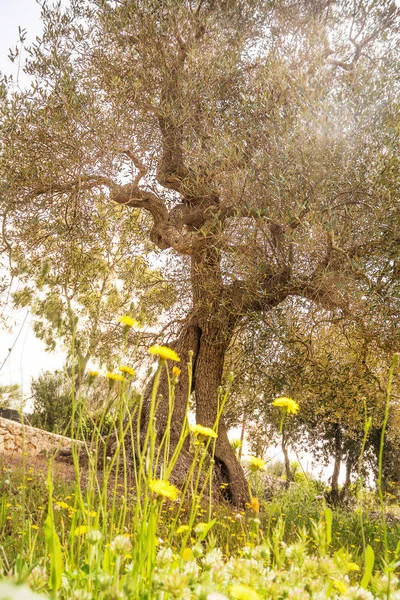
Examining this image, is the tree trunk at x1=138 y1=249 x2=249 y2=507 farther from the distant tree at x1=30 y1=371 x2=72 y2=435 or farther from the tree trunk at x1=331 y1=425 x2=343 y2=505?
the distant tree at x1=30 y1=371 x2=72 y2=435

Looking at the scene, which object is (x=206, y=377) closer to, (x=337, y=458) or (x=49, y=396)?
(x=337, y=458)

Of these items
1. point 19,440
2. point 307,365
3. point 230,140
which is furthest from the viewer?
point 19,440

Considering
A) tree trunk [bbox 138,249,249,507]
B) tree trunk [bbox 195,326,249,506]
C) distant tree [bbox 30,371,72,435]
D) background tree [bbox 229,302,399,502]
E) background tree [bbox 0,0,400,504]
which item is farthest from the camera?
distant tree [bbox 30,371,72,435]

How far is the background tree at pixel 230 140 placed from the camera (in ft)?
19.8

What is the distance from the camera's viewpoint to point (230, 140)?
645cm

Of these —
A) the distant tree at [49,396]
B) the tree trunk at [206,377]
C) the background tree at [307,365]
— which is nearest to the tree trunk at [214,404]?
the tree trunk at [206,377]

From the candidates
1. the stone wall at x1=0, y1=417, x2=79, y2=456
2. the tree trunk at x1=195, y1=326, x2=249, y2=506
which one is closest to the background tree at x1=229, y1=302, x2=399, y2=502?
the tree trunk at x1=195, y1=326, x2=249, y2=506

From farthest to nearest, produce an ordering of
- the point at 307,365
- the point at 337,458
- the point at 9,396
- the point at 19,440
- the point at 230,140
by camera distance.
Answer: the point at 337,458, the point at 19,440, the point at 9,396, the point at 307,365, the point at 230,140

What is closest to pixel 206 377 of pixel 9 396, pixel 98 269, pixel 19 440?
pixel 98 269

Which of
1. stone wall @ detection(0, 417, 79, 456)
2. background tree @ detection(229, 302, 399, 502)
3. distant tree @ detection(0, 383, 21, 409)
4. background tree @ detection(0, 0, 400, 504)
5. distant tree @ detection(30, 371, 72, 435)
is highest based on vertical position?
background tree @ detection(0, 0, 400, 504)

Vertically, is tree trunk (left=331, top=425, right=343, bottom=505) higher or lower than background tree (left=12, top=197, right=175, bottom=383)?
lower

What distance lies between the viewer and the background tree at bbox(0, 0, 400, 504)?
603cm

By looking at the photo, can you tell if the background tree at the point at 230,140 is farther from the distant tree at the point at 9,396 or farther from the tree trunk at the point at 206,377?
the distant tree at the point at 9,396

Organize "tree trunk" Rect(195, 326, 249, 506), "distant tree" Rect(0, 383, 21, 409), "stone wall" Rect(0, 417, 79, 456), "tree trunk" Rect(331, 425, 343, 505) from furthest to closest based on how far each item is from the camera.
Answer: "tree trunk" Rect(331, 425, 343, 505) < "stone wall" Rect(0, 417, 79, 456) < "tree trunk" Rect(195, 326, 249, 506) < "distant tree" Rect(0, 383, 21, 409)
